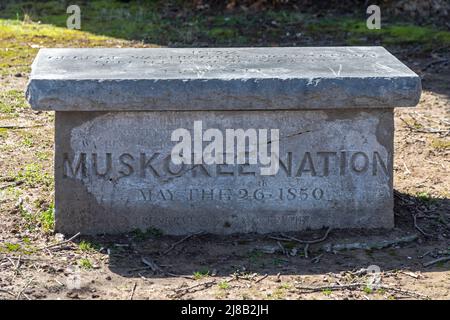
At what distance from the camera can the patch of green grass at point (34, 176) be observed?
5516mm

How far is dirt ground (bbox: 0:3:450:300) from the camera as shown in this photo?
418 centimetres

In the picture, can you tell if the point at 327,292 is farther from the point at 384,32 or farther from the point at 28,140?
the point at 384,32

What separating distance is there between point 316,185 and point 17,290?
5.18 ft

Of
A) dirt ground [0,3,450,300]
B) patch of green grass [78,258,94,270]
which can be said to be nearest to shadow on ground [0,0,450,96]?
dirt ground [0,3,450,300]

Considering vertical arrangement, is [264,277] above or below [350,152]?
below

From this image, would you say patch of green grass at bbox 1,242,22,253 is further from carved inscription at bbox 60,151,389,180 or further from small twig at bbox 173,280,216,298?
small twig at bbox 173,280,216,298

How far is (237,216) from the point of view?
481 cm

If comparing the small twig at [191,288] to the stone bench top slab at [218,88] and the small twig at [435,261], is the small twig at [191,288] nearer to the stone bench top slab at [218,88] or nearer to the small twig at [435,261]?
the stone bench top slab at [218,88]

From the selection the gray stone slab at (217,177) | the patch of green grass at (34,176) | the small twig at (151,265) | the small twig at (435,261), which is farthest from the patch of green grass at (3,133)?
the small twig at (435,261)

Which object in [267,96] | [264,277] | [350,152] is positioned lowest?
[264,277]

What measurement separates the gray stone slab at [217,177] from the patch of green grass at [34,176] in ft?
2.58

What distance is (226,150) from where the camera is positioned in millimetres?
4715

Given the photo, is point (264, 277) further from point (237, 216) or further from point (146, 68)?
point (146, 68)

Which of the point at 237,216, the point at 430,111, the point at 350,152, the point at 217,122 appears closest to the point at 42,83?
the point at 217,122
